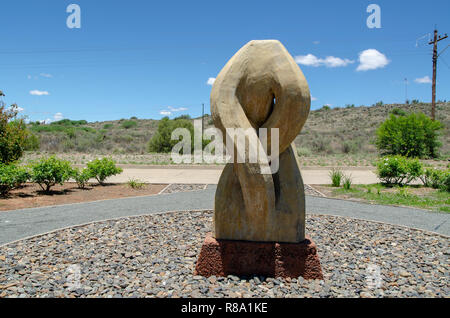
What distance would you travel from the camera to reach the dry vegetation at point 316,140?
73.2 feet

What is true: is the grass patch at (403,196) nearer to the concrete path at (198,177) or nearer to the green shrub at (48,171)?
the concrete path at (198,177)

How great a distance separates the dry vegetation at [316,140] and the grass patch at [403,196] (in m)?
7.59

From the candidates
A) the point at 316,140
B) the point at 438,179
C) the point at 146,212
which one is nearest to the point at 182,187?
the point at 146,212

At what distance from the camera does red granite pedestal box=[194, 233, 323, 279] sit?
12.5 feet

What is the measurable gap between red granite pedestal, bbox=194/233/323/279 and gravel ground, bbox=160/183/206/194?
662cm

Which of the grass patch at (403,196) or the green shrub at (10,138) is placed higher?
the green shrub at (10,138)

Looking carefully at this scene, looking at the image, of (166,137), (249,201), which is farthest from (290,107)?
(166,137)

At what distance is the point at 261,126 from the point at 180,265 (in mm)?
2000

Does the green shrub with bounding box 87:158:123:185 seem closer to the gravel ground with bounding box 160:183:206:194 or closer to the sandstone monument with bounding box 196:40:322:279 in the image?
the gravel ground with bounding box 160:183:206:194

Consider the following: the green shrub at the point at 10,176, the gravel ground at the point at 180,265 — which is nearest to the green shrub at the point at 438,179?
the gravel ground at the point at 180,265

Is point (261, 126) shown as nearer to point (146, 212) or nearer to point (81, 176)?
point (146, 212)

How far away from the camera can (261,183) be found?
3598 mm

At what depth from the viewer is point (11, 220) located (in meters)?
6.73
